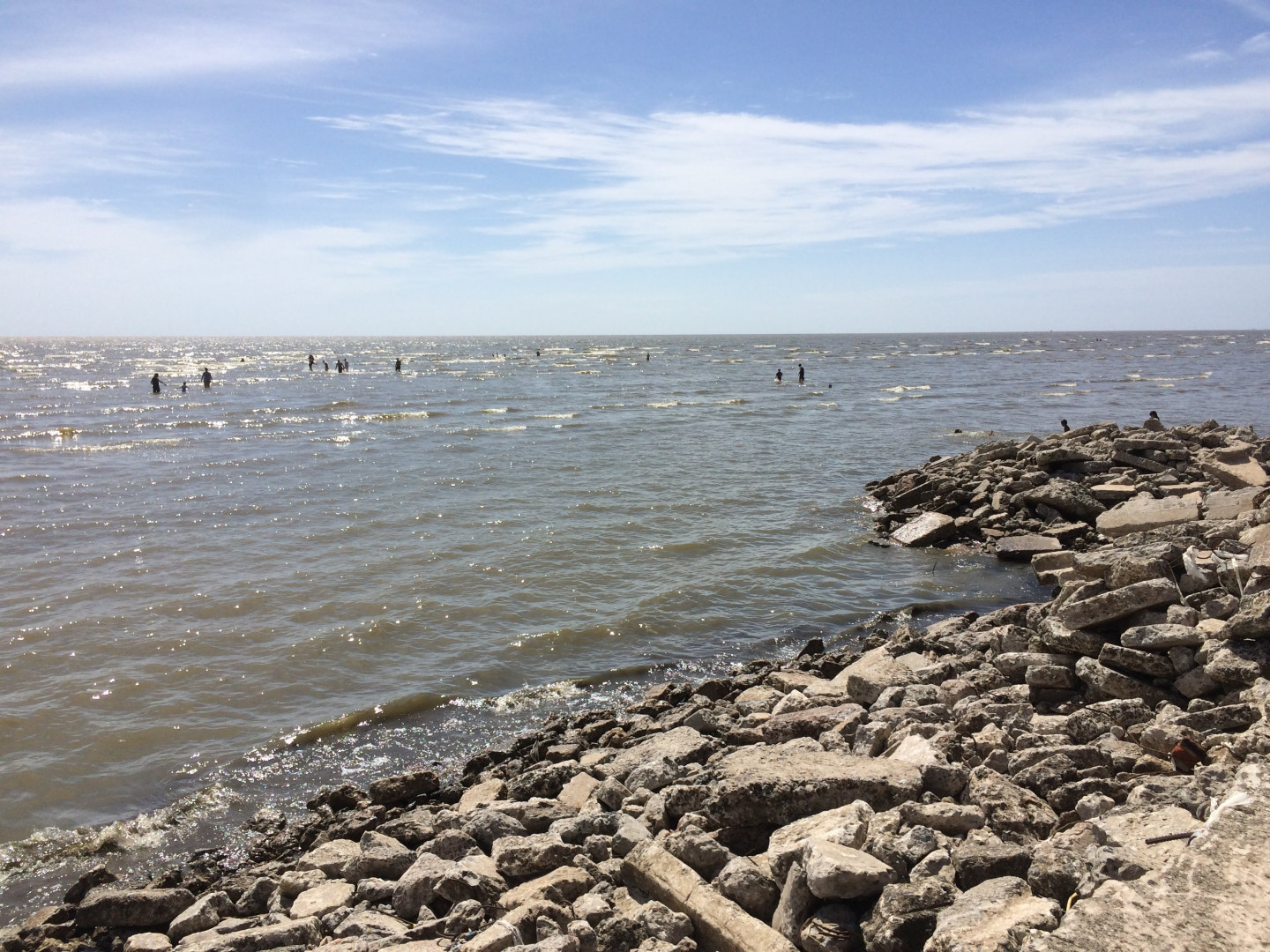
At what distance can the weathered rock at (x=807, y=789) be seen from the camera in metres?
4.65

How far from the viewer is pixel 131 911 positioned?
5.47 metres

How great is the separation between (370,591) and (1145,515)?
1148 centimetres

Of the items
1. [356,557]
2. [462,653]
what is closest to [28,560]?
[356,557]

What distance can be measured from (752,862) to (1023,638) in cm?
410

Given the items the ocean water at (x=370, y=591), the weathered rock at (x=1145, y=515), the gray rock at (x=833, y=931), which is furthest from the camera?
the weathered rock at (x=1145, y=515)

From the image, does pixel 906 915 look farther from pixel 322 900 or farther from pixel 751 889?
A: pixel 322 900

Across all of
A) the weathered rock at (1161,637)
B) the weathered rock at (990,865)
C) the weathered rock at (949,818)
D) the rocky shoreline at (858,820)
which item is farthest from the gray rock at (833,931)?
the weathered rock at (1161,637)

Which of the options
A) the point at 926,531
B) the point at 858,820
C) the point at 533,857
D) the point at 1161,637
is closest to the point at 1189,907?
the point at 858,820

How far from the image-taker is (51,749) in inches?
320

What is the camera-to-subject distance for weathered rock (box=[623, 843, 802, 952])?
3.77m

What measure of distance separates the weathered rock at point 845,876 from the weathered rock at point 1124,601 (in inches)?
137

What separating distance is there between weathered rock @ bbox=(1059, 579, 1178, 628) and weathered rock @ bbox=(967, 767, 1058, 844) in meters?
2.20

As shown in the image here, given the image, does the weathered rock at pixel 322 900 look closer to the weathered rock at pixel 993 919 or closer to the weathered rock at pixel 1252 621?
the weathered rock at pixel 993 919

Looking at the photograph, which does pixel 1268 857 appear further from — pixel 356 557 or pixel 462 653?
pixel 356 557
